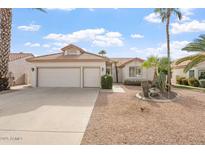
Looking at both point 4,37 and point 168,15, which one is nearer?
point 4,37

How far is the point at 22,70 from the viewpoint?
24.8 m

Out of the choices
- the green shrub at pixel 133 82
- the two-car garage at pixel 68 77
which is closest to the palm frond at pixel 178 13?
the two-car garage at pixel 68 77

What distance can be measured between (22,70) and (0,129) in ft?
67.1

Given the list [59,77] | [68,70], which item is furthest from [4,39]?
[68,70]

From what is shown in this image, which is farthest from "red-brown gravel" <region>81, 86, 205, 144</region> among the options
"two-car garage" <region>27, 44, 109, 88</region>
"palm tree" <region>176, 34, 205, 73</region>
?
"two-car garage" <region>27, 44, 109, 88</region>

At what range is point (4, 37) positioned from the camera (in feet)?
52.5

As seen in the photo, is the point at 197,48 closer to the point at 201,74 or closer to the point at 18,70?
the point at 201,74

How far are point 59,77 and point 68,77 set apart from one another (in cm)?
95

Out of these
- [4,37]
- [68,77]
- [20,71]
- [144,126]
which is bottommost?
[144,126]

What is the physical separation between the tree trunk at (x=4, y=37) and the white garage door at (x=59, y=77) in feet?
13.5

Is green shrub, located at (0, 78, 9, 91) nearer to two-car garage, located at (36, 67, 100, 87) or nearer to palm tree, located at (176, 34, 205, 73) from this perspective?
two-car garage, located at (36, 67, 100, 87)

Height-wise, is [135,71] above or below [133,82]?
above

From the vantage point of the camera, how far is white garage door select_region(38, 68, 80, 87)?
1939cm
